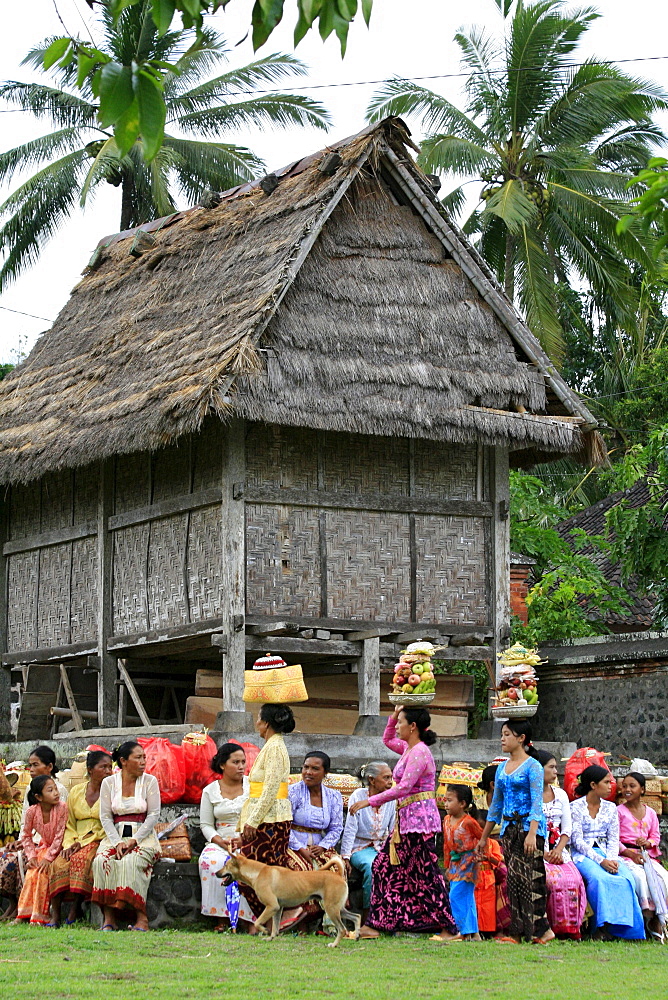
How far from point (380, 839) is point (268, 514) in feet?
11.9

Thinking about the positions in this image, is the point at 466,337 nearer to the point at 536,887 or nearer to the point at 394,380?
the point at 394,380

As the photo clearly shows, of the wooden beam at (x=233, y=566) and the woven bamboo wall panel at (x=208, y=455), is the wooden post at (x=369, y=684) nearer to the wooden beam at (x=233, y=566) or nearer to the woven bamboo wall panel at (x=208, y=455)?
the wooden beam at (x=233, y=566)

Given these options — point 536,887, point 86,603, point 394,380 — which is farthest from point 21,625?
point 536,887

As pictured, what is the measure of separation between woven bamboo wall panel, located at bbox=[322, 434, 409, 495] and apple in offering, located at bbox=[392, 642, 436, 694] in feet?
9.61

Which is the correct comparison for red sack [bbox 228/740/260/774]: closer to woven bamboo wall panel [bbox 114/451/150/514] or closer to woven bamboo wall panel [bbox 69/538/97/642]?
woven bamboo wall panel [bbox 114/451/150/514]

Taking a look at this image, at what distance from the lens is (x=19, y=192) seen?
26.4 metres

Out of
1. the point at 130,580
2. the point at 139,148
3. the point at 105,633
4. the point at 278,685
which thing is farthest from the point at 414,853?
the point at 139,148

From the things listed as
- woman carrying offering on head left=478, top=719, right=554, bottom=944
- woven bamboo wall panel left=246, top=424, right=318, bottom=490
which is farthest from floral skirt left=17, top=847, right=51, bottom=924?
woven bamboo wall panel left=246, top=424, right=318, bottom=490

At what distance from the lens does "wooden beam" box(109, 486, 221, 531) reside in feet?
42.3

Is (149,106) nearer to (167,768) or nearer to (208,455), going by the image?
(167,768)

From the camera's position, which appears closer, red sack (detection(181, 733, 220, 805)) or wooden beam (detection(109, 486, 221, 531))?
red sack (detection(181, 733, 220, 805))

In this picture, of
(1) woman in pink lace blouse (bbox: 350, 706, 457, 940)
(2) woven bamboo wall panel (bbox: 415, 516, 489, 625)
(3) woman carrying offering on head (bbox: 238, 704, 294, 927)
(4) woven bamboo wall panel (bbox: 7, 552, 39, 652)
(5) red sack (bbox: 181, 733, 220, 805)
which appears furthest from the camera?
(4) woven bamboo wall panel (bbox: 7, 552, 39, 652)

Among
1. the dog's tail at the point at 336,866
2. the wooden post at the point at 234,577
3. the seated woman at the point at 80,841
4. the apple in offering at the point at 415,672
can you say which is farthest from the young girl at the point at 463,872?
the wooden post at the point at 234,577

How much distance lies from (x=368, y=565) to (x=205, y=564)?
1487mm
